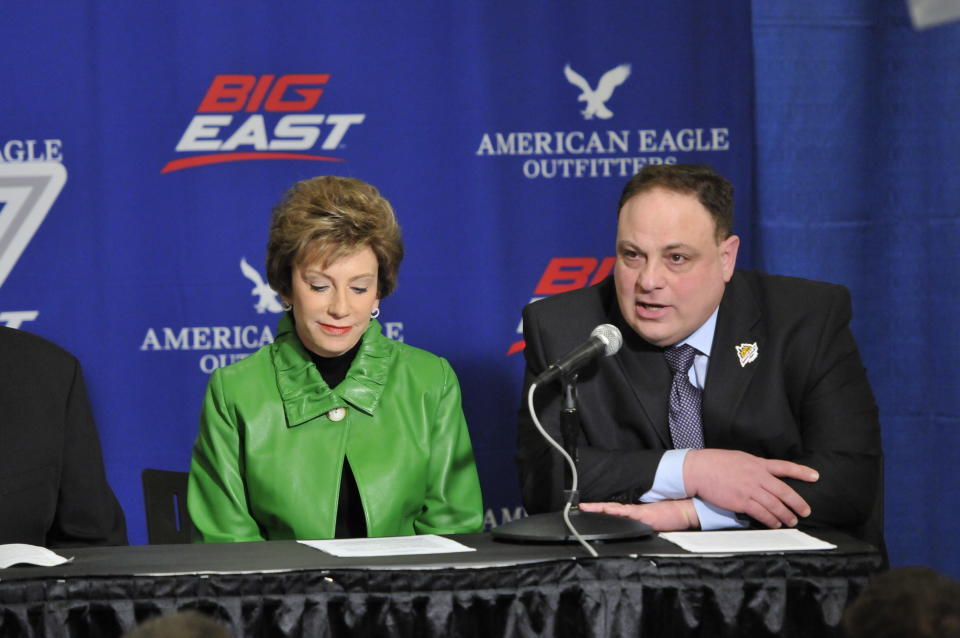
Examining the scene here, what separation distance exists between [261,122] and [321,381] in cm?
138

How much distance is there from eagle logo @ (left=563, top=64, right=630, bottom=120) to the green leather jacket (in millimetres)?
1477

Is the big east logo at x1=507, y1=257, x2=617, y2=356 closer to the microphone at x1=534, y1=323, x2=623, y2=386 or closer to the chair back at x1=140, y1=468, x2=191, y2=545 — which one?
the chair back at x1=140, y1=468, x2=191, y2=545

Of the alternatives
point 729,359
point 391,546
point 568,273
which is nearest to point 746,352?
point 729,359

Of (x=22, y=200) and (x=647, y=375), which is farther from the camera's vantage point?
(x=22, y=200)

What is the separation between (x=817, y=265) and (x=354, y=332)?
194 centimetres

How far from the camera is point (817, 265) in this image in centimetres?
416

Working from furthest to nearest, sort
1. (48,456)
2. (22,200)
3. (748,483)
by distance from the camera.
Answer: (22,200), (48,456), (748,483)

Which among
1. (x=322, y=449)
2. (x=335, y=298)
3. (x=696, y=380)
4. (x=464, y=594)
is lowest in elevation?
(x=464, y=594)

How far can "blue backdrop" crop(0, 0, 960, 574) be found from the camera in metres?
3.93

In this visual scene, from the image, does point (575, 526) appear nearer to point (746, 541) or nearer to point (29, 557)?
point (746, 541)

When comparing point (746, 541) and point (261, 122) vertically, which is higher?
point (261, 122)

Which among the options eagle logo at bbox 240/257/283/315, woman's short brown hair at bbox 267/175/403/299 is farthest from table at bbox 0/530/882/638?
eagle logo at bbox 240/257/283/315

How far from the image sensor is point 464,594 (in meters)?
2.03

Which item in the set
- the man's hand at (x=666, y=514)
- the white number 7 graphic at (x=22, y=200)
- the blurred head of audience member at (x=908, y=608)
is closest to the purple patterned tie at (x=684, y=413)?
the man's hand at (x=666, y=514)
